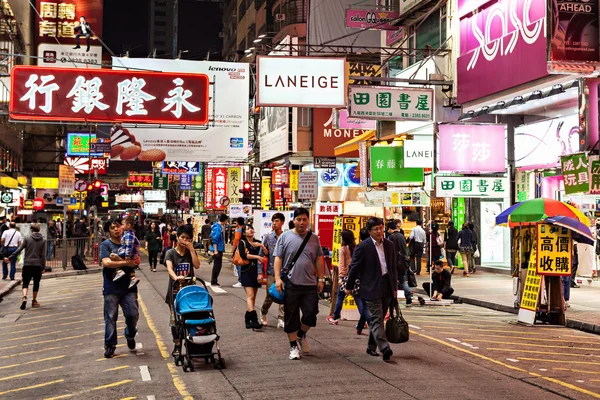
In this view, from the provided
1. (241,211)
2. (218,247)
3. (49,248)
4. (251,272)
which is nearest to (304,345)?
(251,272)

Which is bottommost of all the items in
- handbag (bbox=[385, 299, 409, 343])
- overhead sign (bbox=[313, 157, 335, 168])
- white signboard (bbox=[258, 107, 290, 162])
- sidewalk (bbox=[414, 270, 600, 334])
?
sidewalk (bbox=[414, 270, 600, 334])

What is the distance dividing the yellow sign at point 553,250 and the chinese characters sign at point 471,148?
7564mm

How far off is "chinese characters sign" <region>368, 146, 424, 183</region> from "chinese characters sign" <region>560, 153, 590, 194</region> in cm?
1054

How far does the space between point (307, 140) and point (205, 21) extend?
9617cm

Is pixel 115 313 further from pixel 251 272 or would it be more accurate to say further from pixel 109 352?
pixel 251 272

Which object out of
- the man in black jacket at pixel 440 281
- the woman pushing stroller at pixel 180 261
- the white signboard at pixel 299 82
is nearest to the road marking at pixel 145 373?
the woman pushing stroller at pixel 180 261

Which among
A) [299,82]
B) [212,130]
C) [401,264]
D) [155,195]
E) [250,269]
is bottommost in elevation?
[401,264]

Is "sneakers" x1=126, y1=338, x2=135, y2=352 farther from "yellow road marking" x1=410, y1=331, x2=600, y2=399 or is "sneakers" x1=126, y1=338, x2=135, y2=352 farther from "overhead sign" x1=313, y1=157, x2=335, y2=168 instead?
"overhead sign" x1=313, y1=157, x2=335, y2=168

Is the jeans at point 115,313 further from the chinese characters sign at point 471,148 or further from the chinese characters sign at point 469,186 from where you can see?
the chinese characters sign at point 471,148

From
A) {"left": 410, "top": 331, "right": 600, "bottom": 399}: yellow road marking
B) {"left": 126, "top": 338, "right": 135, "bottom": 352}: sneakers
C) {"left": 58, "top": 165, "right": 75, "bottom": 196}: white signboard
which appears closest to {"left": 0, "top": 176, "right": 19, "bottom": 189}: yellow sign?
{"left": 58, "top": 165, "right": 75, "bottom": 196}: white signboard

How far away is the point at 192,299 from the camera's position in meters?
9.76

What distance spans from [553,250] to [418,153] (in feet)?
38.9

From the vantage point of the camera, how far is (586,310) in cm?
1683

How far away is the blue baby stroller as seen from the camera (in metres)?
9.52
